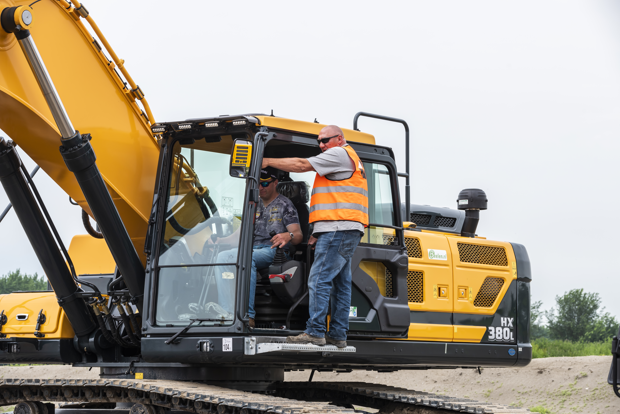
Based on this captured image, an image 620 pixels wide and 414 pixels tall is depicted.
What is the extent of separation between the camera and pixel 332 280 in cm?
624

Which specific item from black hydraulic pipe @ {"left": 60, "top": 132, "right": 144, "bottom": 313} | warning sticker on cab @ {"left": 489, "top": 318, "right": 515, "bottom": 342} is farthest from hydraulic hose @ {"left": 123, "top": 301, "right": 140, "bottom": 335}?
warning sticker on cab @ {"left": 489, "top": 318, "right": 515, "bottom": 342}

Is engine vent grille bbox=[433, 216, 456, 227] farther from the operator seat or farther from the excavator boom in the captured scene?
the excavator boom

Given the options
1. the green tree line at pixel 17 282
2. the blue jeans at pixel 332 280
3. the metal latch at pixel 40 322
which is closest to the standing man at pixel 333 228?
the blue jeans at pixel 332 280

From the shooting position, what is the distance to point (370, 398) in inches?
311

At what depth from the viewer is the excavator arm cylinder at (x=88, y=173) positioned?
5707 mm

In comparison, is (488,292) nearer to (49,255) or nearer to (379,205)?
(379,205)

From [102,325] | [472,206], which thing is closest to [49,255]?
[102,325]

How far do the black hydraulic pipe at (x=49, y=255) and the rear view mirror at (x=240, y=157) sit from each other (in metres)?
2.25

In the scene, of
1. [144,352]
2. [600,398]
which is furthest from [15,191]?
[600,398]

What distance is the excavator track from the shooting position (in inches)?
231

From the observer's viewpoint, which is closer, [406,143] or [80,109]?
[80,109]

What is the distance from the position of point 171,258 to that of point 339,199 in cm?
158

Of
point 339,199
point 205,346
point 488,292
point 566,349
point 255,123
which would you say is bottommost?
point 566,349

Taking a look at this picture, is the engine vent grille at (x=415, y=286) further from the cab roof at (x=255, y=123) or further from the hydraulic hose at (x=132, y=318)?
the hydraulic hose at (x=132, y=318)
